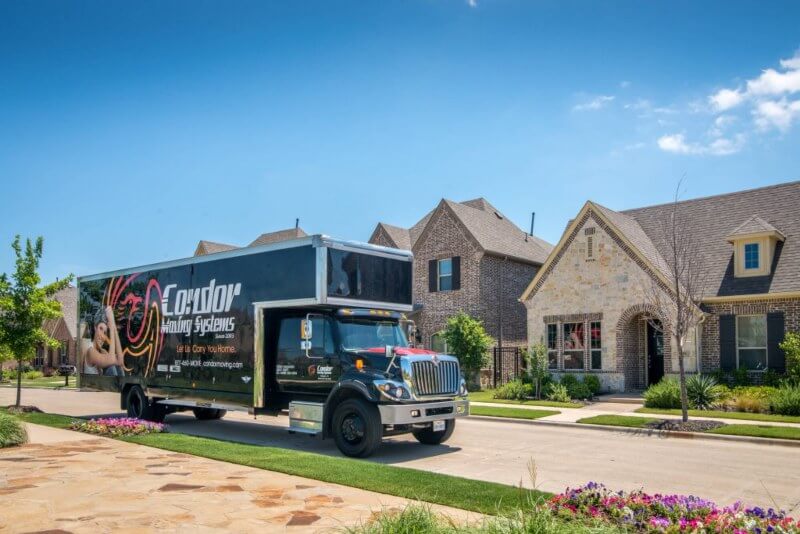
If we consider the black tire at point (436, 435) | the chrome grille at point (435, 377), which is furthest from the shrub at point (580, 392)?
the chrome grille at point (435, 377)

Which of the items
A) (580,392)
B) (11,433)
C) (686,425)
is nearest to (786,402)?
(686,425)

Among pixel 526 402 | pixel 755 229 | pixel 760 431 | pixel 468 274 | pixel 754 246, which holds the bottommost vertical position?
pixel 526 402

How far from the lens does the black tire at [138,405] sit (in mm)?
16188

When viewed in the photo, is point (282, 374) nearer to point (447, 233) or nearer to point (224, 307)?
point (224, 307)

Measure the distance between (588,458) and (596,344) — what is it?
43.6 feet

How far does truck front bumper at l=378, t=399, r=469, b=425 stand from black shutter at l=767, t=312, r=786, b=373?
13.0 m

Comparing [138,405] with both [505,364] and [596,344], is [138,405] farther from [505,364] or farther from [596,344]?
[505,364]

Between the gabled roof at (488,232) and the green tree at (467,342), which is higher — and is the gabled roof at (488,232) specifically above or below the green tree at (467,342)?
above

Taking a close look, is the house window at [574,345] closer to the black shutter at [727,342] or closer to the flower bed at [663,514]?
the black shutter at [727,342]

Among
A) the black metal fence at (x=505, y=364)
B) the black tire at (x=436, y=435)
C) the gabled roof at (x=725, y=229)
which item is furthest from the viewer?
the black metal fence at (x=505, y=364)

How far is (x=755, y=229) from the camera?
22.0 meters

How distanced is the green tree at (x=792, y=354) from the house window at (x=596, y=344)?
6.04 metres

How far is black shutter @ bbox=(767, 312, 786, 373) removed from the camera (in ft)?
66.6

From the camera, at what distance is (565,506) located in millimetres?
6383
